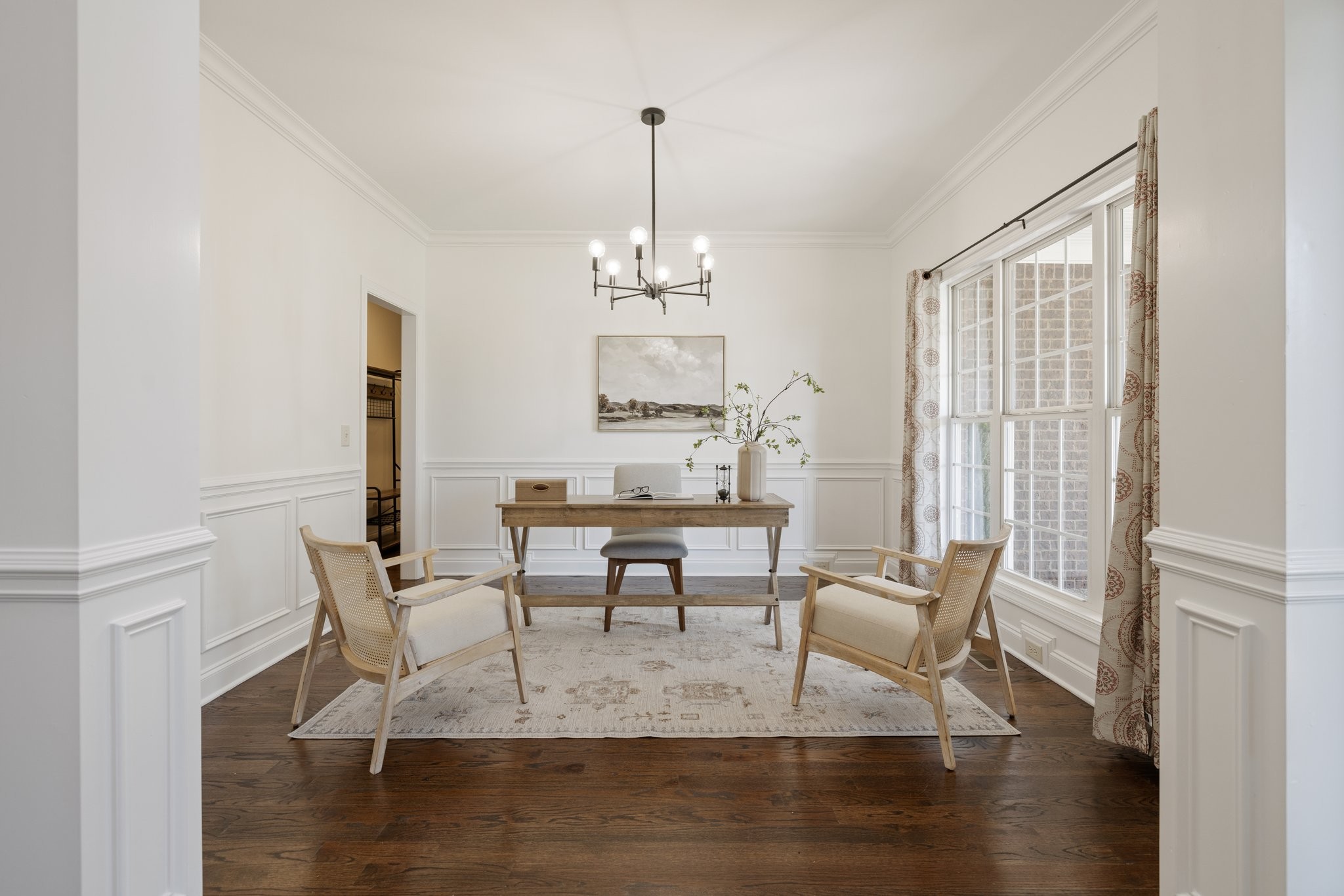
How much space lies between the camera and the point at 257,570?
119 inches

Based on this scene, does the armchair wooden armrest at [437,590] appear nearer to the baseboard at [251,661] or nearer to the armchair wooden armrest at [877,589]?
the baseboard at [251,661]

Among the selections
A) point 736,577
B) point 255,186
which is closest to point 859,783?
point 736,577

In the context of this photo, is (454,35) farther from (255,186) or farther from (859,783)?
(859,783)

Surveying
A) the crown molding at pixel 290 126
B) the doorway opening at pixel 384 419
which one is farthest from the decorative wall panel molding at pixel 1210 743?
the doorway opening at pixel 384 419

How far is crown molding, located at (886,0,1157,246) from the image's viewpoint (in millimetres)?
2332

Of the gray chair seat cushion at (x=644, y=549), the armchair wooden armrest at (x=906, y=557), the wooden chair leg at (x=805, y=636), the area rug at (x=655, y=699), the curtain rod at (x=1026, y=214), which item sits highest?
the curtain rod at (x=1026, y=214)

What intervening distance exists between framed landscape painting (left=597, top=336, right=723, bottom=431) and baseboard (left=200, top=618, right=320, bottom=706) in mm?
2581

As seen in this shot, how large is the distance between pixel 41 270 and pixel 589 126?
2.69 meters

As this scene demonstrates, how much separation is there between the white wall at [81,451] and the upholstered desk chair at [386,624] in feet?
2.96

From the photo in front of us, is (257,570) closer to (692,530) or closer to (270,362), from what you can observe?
(270,362)

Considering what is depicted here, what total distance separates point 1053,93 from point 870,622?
2573 millimetres

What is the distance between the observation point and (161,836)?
1.24 metres

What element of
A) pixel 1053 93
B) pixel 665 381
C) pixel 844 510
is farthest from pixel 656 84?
pixel 844 510

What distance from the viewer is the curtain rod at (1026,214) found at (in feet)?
7.98
